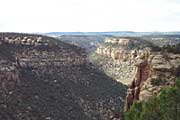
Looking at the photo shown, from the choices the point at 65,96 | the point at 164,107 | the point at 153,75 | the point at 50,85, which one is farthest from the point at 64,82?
the point at 164,107

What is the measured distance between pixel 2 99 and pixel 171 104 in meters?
33.3

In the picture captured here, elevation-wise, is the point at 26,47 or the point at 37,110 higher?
the point at 26,47

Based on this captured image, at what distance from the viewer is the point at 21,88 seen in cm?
8450

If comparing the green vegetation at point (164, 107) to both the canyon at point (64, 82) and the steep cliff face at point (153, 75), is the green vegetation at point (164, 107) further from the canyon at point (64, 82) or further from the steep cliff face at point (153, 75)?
the canyon at point (64, 82)

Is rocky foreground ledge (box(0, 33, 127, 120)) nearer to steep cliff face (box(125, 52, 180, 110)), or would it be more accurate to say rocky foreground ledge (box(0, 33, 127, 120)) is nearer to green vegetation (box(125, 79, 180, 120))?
steep cliff face (box(125, 52, 180, 110))

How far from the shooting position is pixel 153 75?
6575 centimetres

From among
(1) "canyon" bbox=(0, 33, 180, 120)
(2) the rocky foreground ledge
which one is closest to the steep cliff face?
(1) "canyon" bbox=(0, 33, 180, 120)

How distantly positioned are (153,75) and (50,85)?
29862 millimetres

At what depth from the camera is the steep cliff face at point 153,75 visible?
63.0 meters

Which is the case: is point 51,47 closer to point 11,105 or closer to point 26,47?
point 26,47

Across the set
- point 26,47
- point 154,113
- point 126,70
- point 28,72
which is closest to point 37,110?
point 28,72

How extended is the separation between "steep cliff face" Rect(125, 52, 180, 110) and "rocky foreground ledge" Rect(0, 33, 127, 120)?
6.92 meters

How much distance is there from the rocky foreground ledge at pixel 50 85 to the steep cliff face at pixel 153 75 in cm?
692

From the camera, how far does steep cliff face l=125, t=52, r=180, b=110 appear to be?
207 ft
